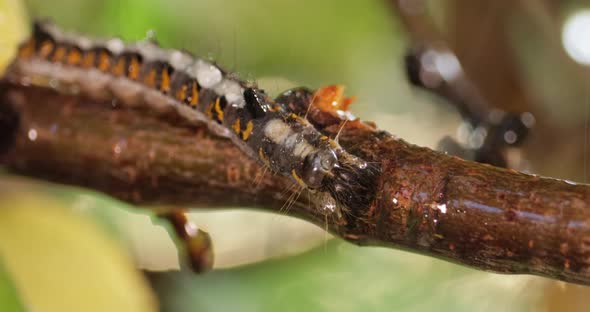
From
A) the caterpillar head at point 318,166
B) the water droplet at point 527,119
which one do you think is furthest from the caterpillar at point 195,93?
the water droplet at point 527,119

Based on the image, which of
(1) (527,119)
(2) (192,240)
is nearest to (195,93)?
(2) (192,240)

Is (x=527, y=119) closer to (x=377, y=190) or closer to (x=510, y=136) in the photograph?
(x=510, y=136)

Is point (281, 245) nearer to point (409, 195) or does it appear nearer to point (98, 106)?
point (98, 106)

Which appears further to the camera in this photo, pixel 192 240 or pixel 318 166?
pixel 192 240

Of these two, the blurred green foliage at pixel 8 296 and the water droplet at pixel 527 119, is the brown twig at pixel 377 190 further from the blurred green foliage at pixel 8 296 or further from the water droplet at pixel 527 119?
the water droplet at pixel 527 119

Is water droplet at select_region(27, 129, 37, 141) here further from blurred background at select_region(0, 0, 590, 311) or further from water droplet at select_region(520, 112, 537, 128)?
water droplet at select_region(520, 112, 537, 128)

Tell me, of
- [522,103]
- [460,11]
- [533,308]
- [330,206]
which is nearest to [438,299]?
[533,308]

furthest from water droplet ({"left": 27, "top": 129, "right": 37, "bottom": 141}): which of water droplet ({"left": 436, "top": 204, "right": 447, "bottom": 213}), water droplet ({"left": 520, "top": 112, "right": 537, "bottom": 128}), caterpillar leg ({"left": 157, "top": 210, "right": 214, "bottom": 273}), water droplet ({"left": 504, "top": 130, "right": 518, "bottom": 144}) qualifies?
water droplet ({"left": 520, "top": 112, "right": 537, "bottom": 128})
